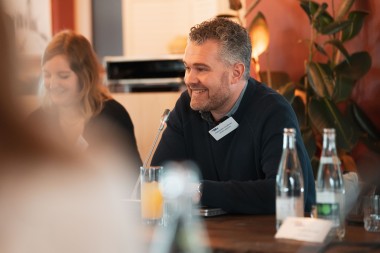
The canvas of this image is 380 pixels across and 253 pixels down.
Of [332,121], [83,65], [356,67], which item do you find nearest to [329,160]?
[83,65]

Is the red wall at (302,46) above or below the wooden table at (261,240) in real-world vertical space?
above

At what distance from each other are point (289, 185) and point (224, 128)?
0.82m

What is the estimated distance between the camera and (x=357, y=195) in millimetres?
2385

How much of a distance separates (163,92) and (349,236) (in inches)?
170

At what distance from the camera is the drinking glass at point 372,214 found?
75.5 inches

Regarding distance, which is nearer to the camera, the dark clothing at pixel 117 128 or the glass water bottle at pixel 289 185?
the glass water bottle at pixel 289 185

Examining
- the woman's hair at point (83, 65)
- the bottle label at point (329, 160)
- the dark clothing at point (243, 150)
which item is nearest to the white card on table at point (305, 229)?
the bottle label at point (329, 160)

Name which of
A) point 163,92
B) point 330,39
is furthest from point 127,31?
point 330,39

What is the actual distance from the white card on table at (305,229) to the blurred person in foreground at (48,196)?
101 centimetres

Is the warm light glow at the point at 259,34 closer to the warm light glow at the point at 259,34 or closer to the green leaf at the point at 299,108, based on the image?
the warm light glow at the point at 259,34

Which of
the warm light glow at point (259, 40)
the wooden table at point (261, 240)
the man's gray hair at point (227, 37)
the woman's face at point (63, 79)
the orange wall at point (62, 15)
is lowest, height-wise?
the wooden table at point (261, 240)

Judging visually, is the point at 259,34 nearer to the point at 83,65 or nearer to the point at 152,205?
the point at 83,65

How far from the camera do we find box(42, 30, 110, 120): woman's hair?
141 inches

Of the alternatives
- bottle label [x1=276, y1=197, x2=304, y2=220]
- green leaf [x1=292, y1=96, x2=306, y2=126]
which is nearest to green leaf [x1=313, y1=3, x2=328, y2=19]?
green leaf [x1=292, y1=96, x2=306, y2=126]
